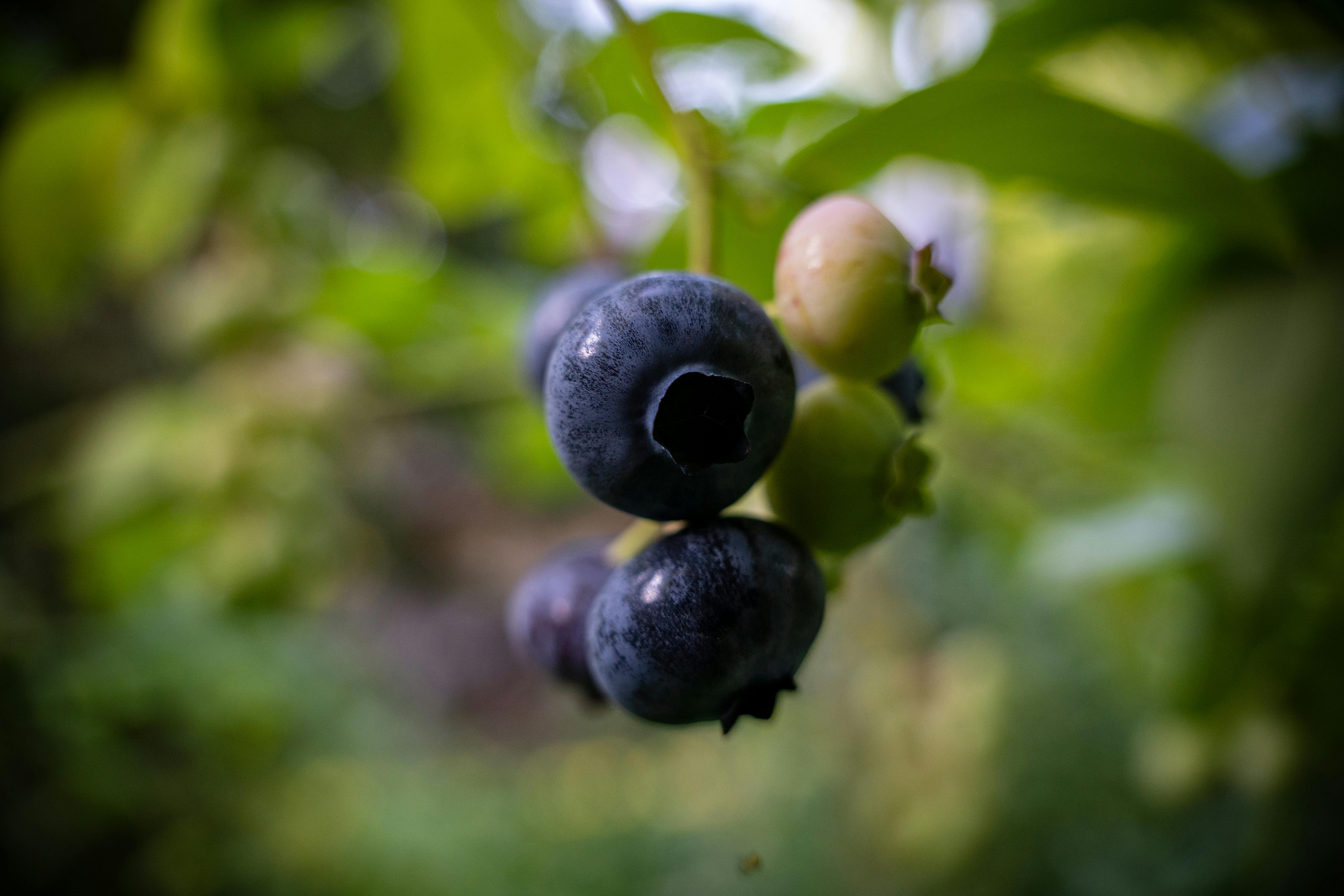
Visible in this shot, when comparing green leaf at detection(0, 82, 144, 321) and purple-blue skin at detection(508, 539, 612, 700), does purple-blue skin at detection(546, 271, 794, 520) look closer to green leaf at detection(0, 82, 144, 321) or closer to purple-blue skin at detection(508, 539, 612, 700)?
purple-blue skin at detection(508, 539, 612, 700)

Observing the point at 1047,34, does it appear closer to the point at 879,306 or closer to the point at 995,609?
Result: the point at 879,306

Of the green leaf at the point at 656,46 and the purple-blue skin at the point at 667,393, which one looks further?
the green leaf at the point at 656,46

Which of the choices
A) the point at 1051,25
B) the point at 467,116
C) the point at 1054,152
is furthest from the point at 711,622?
the point at 467,116

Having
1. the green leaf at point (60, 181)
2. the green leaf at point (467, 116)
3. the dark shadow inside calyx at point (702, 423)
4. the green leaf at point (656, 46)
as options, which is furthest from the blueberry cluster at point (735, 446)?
the green leaf at point (60, 181)

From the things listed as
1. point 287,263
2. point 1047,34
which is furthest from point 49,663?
point 1047,34

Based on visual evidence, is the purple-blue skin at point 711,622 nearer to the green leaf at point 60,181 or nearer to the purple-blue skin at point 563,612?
the purple-blue skin at point 563,612

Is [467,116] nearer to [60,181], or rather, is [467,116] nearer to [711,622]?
[60,181]

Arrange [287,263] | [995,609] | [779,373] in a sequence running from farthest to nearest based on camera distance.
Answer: [995,609]
[287,263]
[779,373]
